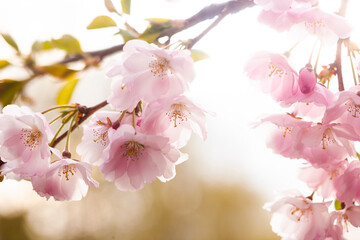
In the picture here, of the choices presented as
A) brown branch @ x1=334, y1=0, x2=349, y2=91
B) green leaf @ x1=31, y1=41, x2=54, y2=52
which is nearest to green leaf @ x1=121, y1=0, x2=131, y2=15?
green leaf @ x1=31, y1=41, x2=54, y2=52

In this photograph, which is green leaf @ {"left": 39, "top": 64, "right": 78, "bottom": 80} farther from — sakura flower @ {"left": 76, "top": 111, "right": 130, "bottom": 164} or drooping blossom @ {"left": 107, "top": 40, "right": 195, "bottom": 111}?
sakura flower @ {"left": 76, "top": 111, "right": 130, "bottom": 164}

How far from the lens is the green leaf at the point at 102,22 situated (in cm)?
82

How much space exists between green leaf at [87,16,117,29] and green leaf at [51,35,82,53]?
21cm

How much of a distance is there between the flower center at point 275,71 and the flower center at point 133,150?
0.30 metres

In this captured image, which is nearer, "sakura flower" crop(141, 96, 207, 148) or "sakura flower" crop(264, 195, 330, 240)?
"sakura flower" crop(141, 96, 207, 148)

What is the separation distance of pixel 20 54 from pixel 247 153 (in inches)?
451

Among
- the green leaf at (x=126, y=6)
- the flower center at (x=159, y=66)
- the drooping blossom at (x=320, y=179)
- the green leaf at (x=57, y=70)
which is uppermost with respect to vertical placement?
the green leaf at (x=57, y=70)

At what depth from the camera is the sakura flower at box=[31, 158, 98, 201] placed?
2.76 feet

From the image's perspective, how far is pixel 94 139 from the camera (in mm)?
892

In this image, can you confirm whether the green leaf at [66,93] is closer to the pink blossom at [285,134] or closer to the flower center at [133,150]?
the flower center at [133,150]

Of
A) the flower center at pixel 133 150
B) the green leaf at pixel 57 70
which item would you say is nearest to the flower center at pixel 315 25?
the flower center at pixel 133 150

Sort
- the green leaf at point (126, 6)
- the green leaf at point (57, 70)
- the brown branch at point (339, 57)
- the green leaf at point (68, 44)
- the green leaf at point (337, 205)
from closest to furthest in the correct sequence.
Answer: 1. the green leaf at point (57, 70)
2. the green leaf at point (68, 44)
3. the green leaf at point (126, 6)
4. the brown branch at point (339, 57)
5. the green leaf at point (337, 205)

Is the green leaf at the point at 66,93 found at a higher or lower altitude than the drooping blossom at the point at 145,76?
lower

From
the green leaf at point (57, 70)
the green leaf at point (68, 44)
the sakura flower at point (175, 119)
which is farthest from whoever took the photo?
the sakura flower at point (175, 119)
